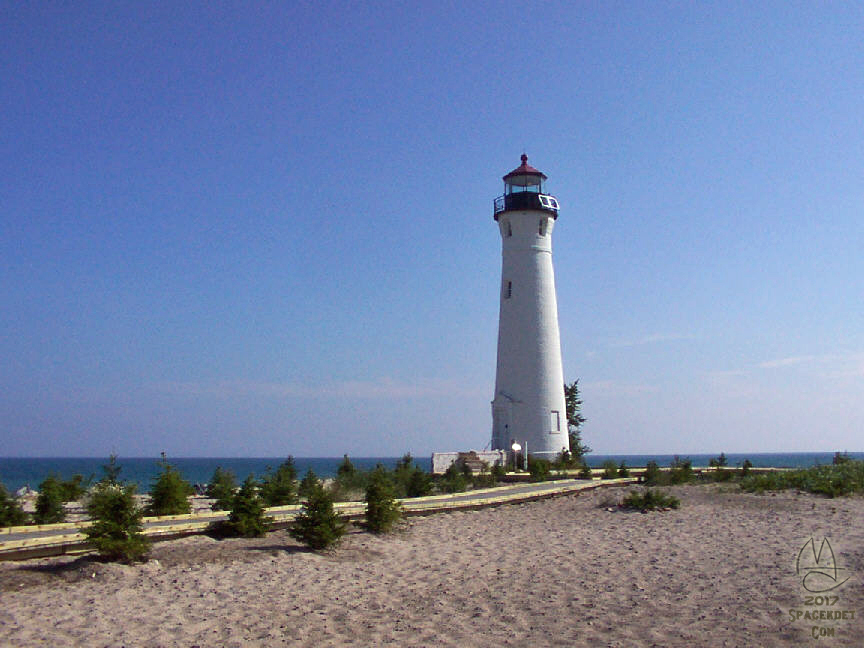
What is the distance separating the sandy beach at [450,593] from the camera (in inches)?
340

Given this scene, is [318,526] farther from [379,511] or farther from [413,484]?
[413,484]

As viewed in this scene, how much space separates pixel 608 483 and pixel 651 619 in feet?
53.8

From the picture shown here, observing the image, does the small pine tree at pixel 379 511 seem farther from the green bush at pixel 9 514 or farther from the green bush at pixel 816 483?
the green bush at pixel 816 483

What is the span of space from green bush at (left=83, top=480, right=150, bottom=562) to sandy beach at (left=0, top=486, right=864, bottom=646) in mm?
290

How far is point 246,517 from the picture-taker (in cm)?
1377

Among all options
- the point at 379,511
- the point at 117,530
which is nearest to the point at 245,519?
the point at 379,511

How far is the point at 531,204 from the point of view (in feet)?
112

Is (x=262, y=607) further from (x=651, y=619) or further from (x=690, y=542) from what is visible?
(x=690, y=542)

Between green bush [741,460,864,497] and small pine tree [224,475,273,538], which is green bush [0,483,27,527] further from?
green bush [741,460,864,497]

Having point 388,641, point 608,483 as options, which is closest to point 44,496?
point 388,641

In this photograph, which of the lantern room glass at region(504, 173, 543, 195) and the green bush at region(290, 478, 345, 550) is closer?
the green bush at region(290, 478, 345, 550)

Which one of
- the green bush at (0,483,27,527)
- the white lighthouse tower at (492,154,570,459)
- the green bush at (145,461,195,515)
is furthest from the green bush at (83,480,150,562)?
the white lighthouse tower at (492,154,570,459)

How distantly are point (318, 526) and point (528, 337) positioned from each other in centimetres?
2165

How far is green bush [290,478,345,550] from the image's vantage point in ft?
42.7
